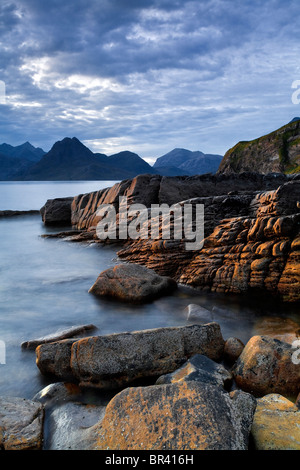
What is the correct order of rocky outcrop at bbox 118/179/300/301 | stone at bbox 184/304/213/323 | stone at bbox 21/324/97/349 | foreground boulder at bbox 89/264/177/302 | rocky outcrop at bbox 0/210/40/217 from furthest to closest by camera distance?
1. rocky outcrop at bbox 0/210/40/217
2. foreground boulder at bbox 89/264/177/302
3. rocky outcrop at bbox 118/179/300/301
4. stone at bbox 184/304/213/323
5. stone at bbox 21/324/97/349

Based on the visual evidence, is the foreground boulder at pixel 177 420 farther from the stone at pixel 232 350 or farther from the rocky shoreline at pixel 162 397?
the stone at pixel 232 350

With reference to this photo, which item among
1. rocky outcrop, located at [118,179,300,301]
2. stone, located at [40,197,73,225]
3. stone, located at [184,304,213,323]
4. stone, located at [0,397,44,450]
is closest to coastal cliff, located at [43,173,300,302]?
rocky outcrop, located at [118,179,300,301]

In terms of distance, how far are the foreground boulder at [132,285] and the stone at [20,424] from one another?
17.6ft

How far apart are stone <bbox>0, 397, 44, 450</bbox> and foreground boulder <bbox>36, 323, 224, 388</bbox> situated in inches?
40.3

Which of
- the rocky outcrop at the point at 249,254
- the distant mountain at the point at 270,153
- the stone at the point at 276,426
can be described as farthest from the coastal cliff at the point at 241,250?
the distant mountain at the point at 270,153

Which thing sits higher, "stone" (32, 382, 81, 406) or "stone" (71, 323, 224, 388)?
"stone" (71, 323, 224, 388)

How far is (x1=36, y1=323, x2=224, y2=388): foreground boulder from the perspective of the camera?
543 centimetres

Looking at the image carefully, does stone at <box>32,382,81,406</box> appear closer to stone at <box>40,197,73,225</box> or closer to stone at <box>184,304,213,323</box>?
stone at <box>184,304,213,323</box>

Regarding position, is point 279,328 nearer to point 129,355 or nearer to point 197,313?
point 197,313

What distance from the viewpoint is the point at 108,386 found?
5398 millimetres

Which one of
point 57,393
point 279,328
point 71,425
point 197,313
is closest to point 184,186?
point 197,313

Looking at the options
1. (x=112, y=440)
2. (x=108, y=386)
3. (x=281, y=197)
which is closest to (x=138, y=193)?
(x=281, y=197)
